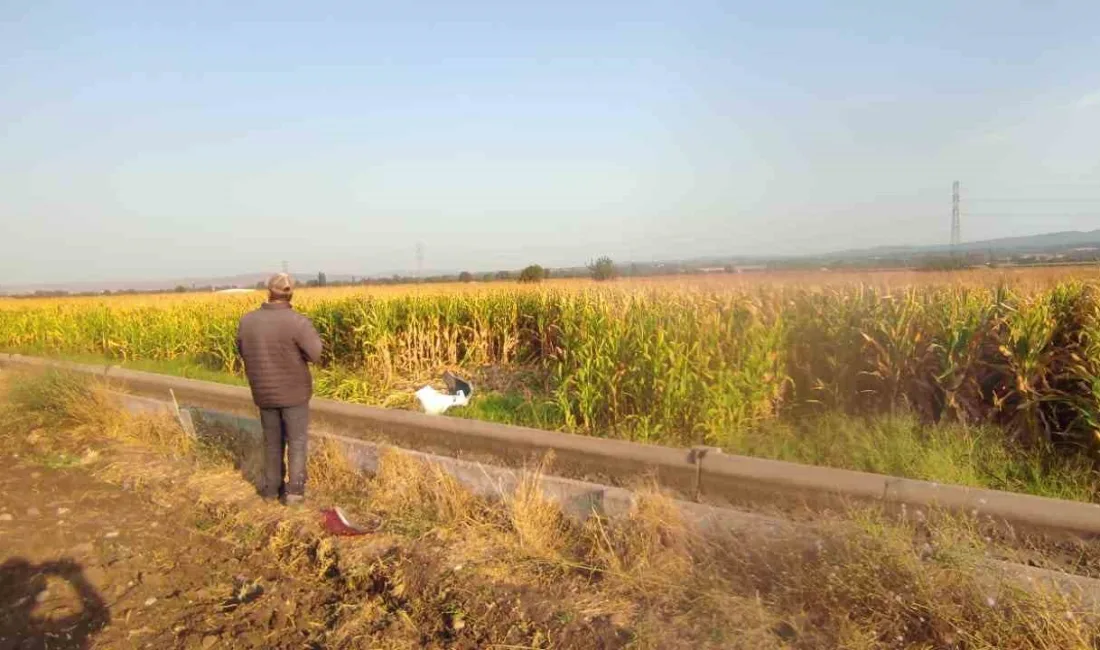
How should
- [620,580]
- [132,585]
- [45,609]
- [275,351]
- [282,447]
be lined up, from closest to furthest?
[620,580] → [45,609] → [132,585] → [275,351] → [282,447]

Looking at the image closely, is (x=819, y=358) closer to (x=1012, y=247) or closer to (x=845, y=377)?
(x=845, y=377)

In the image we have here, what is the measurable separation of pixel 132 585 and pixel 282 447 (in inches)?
61.2

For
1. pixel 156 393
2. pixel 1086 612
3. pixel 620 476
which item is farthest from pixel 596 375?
pixel 156 393

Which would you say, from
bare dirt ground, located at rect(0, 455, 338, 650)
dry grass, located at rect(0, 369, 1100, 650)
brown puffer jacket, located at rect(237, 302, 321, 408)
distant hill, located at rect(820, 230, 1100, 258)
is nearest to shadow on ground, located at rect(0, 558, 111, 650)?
bare dirt ground, located at rect(0, 455, 338, 650)

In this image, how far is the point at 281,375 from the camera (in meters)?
5.58

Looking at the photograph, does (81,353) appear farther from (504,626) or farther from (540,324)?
(504,626)

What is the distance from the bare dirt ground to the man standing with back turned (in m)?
0.74

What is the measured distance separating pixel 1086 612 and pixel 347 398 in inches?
292

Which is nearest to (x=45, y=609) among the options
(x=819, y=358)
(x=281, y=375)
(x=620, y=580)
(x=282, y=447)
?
(x=282, y=447)

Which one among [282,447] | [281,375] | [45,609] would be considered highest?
[281,375]

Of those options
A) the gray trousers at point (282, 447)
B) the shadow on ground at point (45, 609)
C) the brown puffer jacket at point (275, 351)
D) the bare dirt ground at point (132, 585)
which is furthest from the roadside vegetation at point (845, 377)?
the shadow on ground at point (45, 609)

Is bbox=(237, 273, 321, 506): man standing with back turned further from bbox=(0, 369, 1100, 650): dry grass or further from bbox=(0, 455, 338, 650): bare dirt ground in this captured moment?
bbox=(0, 455, 338, 650): bare dirt ground

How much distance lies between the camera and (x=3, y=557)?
5016 mm

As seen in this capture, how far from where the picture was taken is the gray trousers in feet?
18.7
